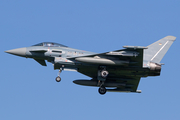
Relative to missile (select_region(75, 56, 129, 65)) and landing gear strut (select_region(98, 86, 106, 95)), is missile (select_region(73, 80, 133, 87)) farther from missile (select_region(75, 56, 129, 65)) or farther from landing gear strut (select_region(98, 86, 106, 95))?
missile (select_region(75, 56, 129, 65))

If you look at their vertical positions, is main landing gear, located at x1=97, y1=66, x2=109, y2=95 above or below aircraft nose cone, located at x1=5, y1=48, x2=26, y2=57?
below

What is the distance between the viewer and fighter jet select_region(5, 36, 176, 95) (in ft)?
64.1

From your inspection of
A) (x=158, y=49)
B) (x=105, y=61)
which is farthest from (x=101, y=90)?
(x=158, y=49)

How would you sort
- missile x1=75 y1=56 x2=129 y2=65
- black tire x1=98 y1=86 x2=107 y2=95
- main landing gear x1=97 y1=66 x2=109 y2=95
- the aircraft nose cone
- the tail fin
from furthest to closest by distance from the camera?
black tire x1=98 y1=86 x2=107 y2=95
the tail fin
the aircraft nose cone
main landing gear x1=97 y1=66 x2=109 y2=95
missile x1=75 y1=56 x2=129 y2=65

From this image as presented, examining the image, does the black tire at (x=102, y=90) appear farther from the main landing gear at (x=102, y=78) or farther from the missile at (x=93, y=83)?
the missile at (x=93, y=83)

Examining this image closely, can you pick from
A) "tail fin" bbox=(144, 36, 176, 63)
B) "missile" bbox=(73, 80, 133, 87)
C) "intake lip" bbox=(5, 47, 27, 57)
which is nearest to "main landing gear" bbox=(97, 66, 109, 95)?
"missile" bbox=(73, 80, 133, 87)

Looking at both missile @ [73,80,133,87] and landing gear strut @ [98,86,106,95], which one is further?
landing gear strut @ [98,86,106,95]

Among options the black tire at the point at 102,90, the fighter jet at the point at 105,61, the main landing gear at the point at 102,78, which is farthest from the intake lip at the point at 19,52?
the black tire at the point at 102,90

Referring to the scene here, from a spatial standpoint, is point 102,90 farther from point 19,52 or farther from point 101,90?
point 19,52

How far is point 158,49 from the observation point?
22141 mm

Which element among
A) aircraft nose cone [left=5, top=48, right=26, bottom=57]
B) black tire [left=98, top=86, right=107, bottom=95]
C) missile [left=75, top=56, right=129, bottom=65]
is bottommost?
black tire [left=98, top=86, right=107, bottom=95]

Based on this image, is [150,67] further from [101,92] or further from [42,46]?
[42,46]

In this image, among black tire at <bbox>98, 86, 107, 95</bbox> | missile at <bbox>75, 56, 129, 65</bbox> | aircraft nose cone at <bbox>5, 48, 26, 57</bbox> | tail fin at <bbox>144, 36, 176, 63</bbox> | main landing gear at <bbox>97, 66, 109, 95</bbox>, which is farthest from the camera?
black tire at <bbox>98, 86, 107, 95</bbox>

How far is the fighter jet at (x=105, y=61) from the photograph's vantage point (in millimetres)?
19547
